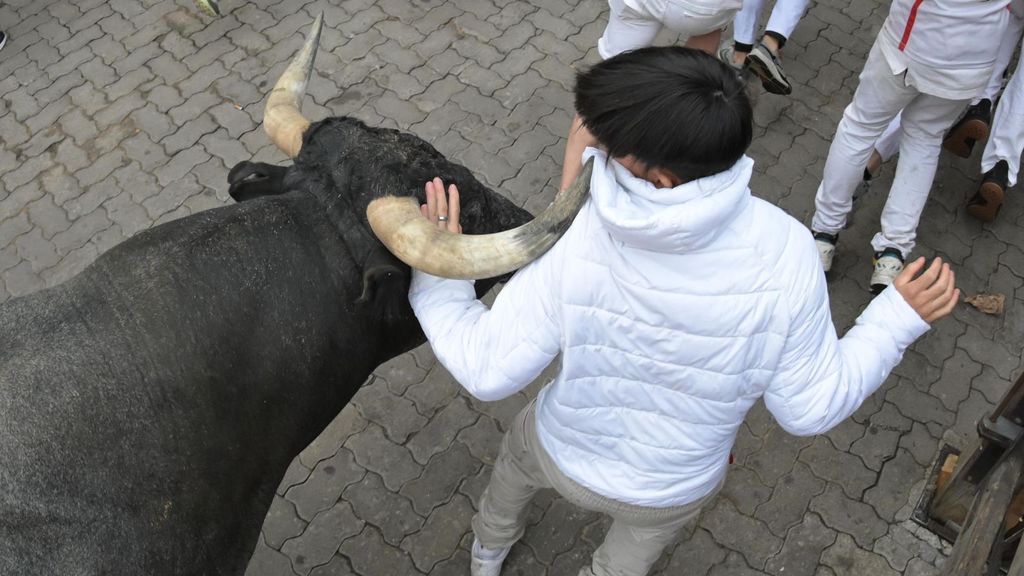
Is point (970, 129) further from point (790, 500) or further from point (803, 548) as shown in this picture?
point (803, 548)

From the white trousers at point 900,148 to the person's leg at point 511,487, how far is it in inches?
91.0

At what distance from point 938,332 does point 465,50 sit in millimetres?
3704

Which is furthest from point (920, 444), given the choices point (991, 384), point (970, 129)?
point (970, 129)

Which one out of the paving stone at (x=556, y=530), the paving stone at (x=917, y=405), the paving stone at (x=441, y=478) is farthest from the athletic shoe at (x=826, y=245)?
the paving stone at (x=441, y=478)

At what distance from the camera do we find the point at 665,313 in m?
1.94

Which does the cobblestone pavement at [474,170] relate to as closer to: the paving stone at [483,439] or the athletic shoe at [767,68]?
the paving stone at [483,439]

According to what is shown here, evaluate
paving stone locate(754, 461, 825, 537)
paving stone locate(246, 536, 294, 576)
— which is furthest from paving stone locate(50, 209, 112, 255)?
paving stone locate(754, 461, 825, 537)

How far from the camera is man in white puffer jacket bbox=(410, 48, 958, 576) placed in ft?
5.61

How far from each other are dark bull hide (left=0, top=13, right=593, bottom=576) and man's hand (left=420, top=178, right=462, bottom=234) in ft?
0.31

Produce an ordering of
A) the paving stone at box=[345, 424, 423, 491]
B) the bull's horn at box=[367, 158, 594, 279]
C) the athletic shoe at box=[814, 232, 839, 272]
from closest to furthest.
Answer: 1. the bull's horn at box=[367, 158, 594, 279]
2. the paving stone at box=[345, 424, 423, 491]
3. the athletic shoe at box=[814, 232, 839, 272]

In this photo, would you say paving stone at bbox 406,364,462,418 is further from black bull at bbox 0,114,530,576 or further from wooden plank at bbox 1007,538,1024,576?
wooden plank at bbox 1007,538,1024,576

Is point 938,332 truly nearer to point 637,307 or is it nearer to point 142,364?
point 637,307

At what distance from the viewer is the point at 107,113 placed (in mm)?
5820

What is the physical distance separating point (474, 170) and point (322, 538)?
8.26 feet
